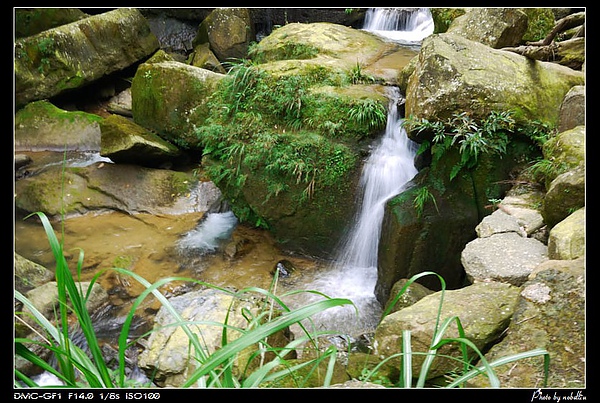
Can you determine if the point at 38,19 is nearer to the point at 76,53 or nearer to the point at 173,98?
the point at 76,53

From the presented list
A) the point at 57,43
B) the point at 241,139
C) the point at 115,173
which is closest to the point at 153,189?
the point at 115,173

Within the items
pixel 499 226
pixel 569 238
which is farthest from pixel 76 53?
pixel 569 238

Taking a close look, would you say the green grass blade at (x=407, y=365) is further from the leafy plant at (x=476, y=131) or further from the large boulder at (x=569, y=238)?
the leafy plant at (x=476, y=131)

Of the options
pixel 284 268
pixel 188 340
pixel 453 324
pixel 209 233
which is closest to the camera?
pixel 453 324

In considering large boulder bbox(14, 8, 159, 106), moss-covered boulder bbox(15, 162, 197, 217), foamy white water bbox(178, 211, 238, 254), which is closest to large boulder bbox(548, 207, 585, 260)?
foamy white water bbox(178, 211, 238, 254)

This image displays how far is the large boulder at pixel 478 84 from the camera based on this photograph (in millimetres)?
4535

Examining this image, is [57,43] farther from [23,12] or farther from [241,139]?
[241,139]

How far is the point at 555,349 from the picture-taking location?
2400 mm

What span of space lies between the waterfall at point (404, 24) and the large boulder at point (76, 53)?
232 inches

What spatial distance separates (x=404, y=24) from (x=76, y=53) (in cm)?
742

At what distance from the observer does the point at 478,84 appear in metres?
4.53

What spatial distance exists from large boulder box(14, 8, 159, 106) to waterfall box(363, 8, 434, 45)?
5.90 metres

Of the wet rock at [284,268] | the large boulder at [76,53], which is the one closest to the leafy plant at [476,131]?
the wet rock at [284,268]

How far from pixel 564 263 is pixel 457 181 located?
227 centimetres
